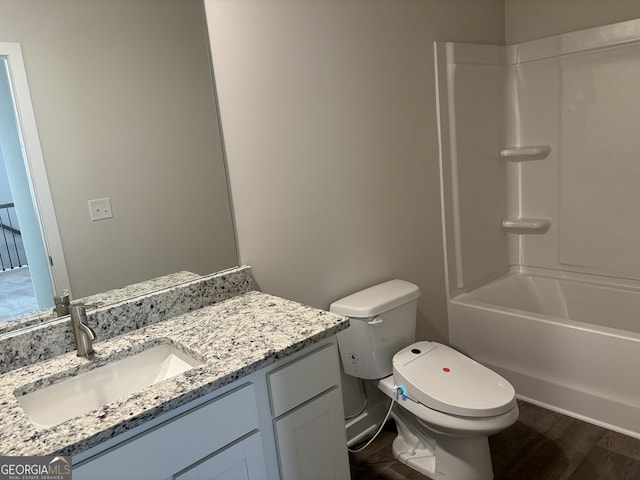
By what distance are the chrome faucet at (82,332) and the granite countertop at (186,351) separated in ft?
0.11

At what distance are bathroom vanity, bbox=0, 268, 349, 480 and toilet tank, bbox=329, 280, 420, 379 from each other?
452mm

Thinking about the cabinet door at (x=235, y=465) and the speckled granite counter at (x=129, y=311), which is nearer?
the cabinet door at (x=235, y=465)

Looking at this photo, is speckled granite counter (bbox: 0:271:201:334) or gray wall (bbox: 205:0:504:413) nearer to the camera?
speckled granite counter (bbox: 0:271:201:334)

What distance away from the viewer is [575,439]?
222cm

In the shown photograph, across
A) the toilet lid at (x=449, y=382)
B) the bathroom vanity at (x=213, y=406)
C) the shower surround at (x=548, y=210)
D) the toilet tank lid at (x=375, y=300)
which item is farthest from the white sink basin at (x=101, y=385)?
the shower surround at (x=548, y=210)

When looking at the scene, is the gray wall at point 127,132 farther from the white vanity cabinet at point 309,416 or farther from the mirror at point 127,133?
the white vanity cabinet at point 309,416

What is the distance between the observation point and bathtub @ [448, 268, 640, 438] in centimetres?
221

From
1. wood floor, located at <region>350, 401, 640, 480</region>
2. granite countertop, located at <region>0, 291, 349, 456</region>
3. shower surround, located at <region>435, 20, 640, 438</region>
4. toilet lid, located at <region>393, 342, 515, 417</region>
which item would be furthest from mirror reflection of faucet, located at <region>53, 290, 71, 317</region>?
shower surround, located at <region>435, 20, 640, 438</region>

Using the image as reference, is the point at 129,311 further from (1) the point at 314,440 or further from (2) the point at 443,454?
(2) the point at 443,454

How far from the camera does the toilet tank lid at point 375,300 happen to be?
2.07 meters

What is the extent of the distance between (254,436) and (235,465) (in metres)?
0.09

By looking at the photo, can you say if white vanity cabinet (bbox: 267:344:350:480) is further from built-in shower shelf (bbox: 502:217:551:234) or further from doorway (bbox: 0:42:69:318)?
built-in shower shelf (bbox: 502:217:551:234)
